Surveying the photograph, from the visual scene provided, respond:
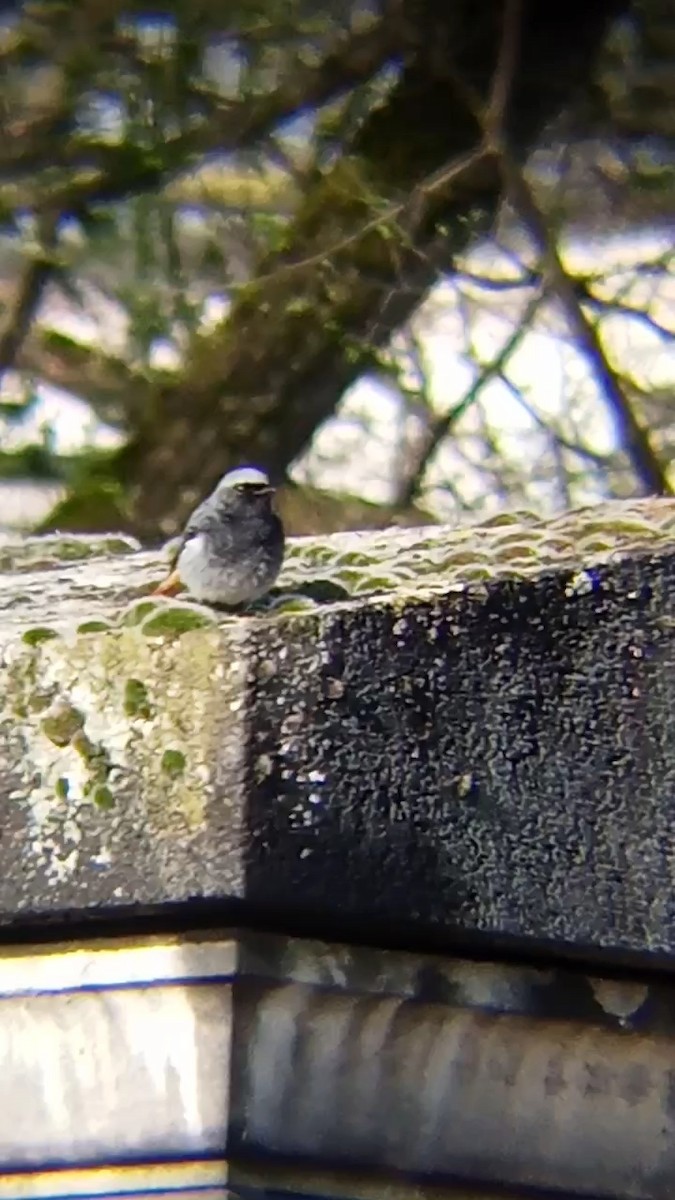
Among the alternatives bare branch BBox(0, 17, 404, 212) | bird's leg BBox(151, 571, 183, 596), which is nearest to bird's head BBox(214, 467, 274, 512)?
bird's leg BBox(151, 571, 183, 596)

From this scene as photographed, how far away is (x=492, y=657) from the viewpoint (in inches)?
33.7

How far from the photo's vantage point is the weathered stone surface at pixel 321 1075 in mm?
800

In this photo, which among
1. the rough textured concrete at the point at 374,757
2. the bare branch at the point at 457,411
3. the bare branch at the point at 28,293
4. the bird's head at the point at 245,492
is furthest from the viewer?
the bare branch at the point at 457,411

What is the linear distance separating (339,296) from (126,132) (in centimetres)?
61

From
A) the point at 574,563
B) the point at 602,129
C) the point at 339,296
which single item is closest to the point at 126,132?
the point at 339,296

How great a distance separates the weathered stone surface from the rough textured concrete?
0.03 metres

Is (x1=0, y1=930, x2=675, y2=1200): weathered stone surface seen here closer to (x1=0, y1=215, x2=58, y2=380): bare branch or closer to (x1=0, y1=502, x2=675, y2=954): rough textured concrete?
(x1=0, y1=502, x2=675, y2=954): rough textured concrete

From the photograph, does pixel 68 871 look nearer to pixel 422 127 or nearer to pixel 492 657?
pixel 492 657

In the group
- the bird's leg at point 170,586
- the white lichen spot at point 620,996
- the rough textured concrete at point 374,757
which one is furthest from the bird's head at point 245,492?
the white lichen spot at point 620,996

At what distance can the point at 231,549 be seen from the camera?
1.07 metres

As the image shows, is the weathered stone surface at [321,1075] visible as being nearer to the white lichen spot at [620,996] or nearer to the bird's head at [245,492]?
the white lichen spot at [620,996]

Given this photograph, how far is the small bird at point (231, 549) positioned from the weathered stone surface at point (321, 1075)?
201 mm

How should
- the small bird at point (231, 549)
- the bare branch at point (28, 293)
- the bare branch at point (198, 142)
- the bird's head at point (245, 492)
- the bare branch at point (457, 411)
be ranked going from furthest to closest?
the bare branch at point (457, 411) → the bare branch at point (28, 293) → the bare branch at point (198, 142) → the bird's head at point (245, 492) → the small bird at point (231, 549)

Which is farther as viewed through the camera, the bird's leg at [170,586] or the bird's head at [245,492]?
the bird's head at [245,492]
